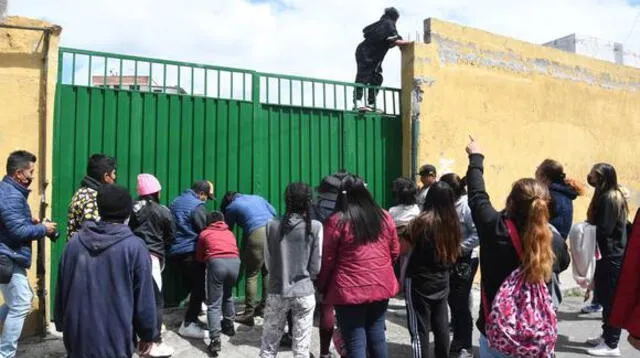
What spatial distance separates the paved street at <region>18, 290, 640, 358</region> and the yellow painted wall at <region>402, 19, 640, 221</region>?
6.36 ft

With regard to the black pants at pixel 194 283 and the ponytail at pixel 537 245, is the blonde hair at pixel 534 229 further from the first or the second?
the black pants at pixel 194 283

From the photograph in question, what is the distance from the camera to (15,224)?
156 inches

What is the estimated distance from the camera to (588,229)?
545cm

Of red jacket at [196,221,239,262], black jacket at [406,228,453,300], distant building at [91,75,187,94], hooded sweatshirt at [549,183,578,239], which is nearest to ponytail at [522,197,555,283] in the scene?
black jacket at [406,228,453,300]

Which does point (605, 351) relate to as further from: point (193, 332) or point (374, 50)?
point (374, 50)

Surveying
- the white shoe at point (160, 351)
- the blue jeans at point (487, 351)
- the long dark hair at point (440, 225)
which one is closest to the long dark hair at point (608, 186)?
the long dark hair at point (440, 225)

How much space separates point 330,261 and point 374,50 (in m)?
3.91

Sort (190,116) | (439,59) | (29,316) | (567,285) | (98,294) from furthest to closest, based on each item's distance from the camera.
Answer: (567,285) < (439,59) < (190,116) < (29,316) < (98,294)

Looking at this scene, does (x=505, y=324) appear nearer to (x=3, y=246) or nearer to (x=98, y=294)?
(x=98, y=294)

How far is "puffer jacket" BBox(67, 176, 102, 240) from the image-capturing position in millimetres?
4180

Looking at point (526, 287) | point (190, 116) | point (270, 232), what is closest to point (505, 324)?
point (526, 287)

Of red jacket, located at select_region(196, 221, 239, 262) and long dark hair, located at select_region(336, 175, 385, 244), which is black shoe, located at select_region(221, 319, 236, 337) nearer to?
red jacket, located at select_region(196, 221, 239, 262)

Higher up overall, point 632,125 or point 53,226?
point 632,125

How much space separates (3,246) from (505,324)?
11.2ft
